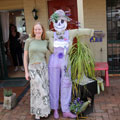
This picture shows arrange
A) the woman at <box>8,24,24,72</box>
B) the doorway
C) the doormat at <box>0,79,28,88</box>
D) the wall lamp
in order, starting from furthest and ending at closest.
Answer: the woman at <box>8,24,24,72</box>, the doorway, the doormat at <box>0,79,28,88</box>, the wall lamp

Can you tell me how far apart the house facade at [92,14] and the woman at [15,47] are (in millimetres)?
783

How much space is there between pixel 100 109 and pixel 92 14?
8.77ft

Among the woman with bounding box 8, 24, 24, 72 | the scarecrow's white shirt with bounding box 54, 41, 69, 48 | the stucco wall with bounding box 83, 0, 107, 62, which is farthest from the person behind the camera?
the woman with bounding box 8, 24, 24, 72

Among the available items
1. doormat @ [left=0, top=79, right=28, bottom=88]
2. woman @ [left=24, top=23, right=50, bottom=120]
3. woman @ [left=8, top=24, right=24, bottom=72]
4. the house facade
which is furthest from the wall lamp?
woman @ [left=24, top=23, right=50, bottom=120]

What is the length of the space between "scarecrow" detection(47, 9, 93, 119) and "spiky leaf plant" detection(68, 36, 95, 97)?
0.09 metres

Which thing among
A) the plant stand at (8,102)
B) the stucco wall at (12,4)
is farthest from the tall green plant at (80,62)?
the stucco wall at (12,4)

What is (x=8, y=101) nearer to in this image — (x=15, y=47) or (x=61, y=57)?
(x=61, y=57)

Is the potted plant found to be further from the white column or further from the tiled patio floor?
the white column

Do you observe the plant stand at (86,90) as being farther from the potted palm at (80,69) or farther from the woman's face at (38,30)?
the woman's face at (38,30)

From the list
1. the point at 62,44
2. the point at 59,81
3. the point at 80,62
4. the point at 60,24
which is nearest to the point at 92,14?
the point at 60,24

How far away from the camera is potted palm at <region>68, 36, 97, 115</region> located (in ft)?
11.0

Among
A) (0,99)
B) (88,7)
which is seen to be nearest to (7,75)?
(0,99)

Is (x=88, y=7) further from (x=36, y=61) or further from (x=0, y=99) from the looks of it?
(x=0, y=99)

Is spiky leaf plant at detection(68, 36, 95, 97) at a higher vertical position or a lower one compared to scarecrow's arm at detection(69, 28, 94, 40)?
lower
